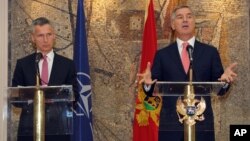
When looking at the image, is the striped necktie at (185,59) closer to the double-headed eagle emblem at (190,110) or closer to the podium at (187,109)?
the podium at (187,109)

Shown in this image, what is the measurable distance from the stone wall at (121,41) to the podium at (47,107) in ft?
9.10

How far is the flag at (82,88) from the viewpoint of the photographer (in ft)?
18.1

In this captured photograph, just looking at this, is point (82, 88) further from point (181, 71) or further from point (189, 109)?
point (189, 109)

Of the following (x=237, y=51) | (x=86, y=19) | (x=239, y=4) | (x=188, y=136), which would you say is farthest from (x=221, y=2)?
(x=188, y=136)

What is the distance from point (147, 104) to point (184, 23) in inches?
68.0

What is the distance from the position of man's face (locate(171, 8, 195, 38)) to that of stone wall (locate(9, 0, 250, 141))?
2136 mm

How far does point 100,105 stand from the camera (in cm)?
617

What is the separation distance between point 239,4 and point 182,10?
2437 millimetres

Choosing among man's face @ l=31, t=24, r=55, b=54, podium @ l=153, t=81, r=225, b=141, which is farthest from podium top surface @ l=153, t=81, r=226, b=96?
man's face @ l=31, t=24, r=55, b=54

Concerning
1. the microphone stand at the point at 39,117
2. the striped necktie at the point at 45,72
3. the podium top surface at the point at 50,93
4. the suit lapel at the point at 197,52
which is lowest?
the microphone stand at the point at 39,117

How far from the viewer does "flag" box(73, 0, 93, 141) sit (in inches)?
217

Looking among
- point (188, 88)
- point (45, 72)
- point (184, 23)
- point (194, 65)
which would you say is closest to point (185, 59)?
point (194, 65)

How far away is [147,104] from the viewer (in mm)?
5602

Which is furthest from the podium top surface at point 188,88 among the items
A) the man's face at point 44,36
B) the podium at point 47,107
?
the man's face at point 44,36
